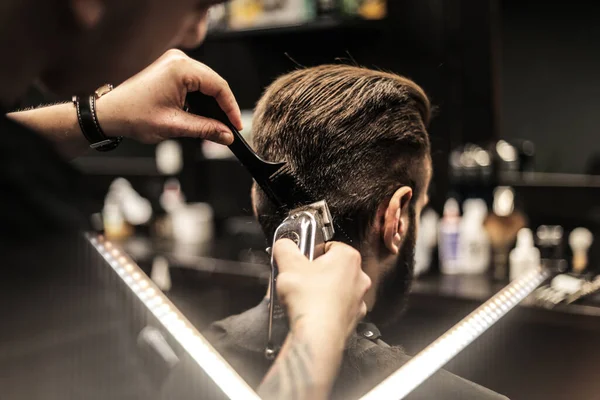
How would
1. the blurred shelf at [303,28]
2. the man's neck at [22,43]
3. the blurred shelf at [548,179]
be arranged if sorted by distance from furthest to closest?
the blurred shelf at [548,179] → the blurred shelf at [303,28] → the man's neck at [22,43]

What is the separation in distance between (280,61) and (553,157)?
2034 millimetres

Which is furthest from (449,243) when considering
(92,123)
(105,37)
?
(105,37)

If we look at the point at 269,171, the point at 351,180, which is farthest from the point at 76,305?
the point at 351,180

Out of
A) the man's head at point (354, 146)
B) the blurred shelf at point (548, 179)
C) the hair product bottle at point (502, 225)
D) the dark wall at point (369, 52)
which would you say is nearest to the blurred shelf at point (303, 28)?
the dark wall at point (369, 52)

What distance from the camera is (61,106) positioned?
30.4 inches

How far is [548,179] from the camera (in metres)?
2.79

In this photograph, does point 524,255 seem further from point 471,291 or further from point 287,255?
point 287,255

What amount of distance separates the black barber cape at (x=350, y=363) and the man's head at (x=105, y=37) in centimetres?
41

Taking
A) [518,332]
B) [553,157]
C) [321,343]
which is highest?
[321,343]

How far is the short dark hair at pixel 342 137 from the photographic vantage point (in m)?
0.91

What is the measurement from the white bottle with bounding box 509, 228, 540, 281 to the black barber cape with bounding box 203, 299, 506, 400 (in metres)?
1.01

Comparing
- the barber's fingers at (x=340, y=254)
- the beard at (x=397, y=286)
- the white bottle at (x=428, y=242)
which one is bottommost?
the white bottle at (x=428, y=242)

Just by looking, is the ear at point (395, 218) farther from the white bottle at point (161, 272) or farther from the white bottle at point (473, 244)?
the white bottle at point (473, 244)

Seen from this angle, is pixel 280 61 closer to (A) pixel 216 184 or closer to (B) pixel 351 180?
(B) pixel 351 180
